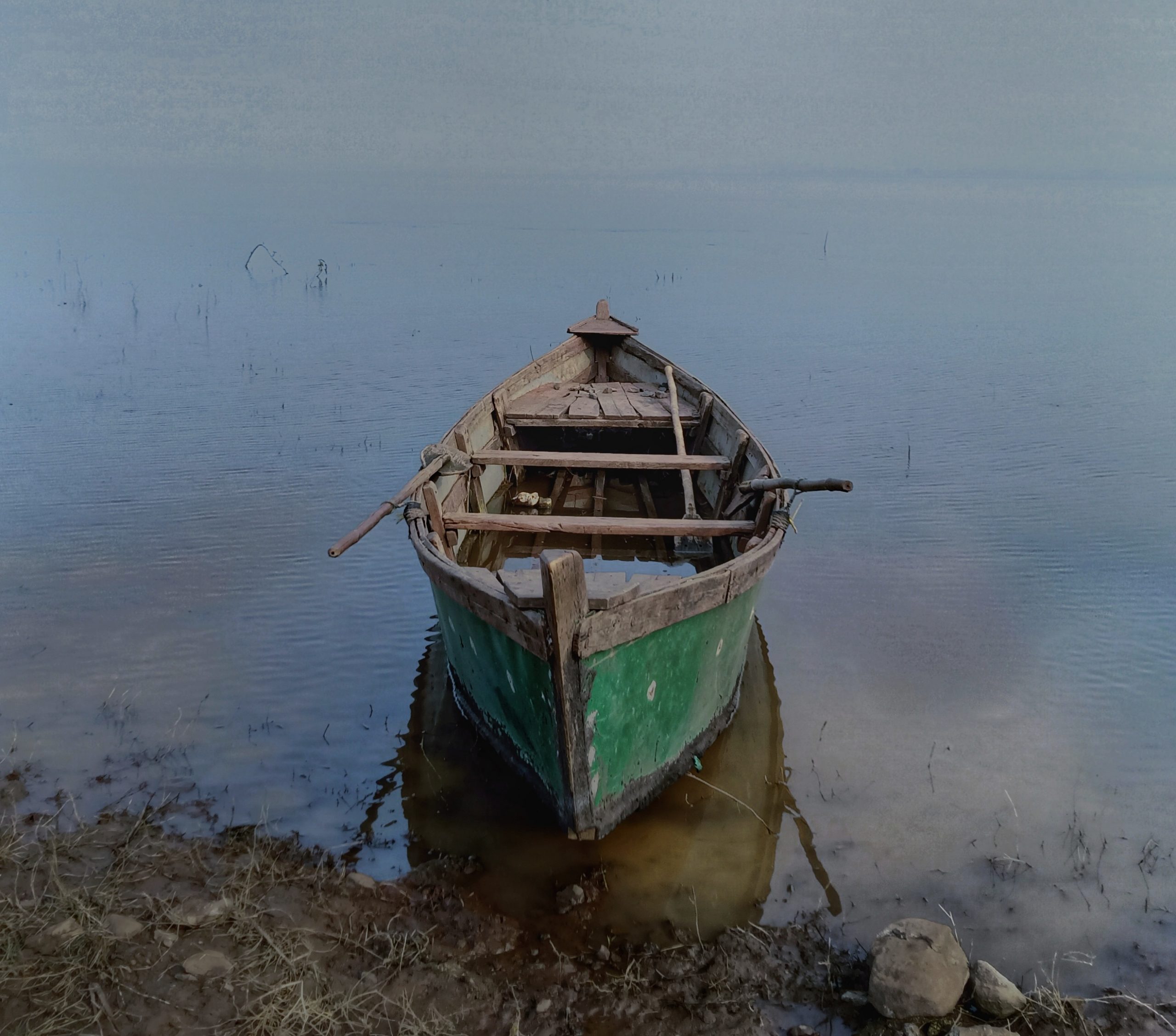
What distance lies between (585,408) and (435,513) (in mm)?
3305

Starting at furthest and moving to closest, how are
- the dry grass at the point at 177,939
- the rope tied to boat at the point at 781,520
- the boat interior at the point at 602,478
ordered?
the boat interior at the point at 602,478 < the rope tied to boat at the point at 781,520 < the dry grass at the point at 177,939

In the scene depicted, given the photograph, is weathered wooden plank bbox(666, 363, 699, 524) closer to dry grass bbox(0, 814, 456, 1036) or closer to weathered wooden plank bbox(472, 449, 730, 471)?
weathered wooden plank bbox(472, 449, 730, 471)

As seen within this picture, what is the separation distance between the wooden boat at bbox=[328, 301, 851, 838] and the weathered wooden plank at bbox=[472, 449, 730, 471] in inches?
0.7

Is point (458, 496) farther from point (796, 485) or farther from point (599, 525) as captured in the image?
point (796, 485)

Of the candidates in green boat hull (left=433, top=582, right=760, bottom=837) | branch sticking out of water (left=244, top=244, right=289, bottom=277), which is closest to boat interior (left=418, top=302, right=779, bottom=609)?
green boat hull (left=433, top=582, right=760, bottom=837)

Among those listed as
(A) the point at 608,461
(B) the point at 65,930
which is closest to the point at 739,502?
(A) the point at 608,461

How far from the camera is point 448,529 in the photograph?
566 cm

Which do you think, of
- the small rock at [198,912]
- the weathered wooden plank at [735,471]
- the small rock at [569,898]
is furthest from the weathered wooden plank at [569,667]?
the weathered wooden plank at [735,471]

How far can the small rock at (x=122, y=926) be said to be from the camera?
341 cm

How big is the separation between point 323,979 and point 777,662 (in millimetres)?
3682

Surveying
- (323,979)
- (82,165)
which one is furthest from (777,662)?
(82,165)

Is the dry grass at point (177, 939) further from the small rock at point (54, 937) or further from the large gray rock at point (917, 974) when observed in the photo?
the large gray rock at point (917, 974)

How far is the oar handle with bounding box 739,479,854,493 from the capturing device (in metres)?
4.67

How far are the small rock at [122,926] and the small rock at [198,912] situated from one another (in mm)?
133
